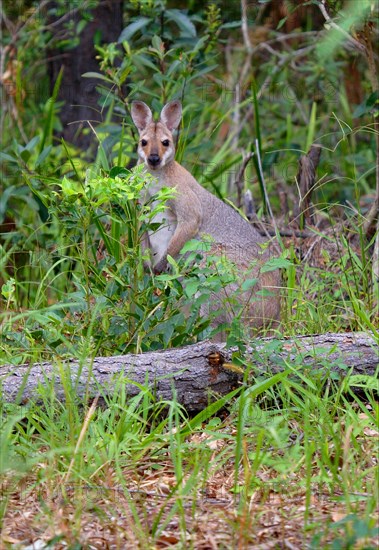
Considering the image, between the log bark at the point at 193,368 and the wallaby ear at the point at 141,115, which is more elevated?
the wallaby ear at the point at 141,115

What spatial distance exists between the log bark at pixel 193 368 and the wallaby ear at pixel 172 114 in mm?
2208

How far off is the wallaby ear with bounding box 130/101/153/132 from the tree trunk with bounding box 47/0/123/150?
1.67 meters

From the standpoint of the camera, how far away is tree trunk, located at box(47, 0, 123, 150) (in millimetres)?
7555

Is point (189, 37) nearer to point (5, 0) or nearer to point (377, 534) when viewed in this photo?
point (5, 0)

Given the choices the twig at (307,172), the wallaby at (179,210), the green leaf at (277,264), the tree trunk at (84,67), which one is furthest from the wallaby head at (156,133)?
the green leaf at (277,264)

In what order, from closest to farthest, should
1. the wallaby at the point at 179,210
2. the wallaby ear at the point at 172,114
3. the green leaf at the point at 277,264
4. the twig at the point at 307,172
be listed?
the green leaf at the point at 277,264, the wallaby at the point at 179,210, the wallaby ear at the point at 172,114, the twig at the point at 307,172

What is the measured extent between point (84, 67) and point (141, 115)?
2.06m

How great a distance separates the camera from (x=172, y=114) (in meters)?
5.83

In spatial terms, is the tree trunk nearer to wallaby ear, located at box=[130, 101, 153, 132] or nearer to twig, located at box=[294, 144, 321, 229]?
wallaby ear, located at box=[130, 101, 153, 132]

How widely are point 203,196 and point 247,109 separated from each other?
334cm

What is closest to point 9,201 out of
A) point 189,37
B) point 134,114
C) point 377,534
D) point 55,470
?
point 134,114

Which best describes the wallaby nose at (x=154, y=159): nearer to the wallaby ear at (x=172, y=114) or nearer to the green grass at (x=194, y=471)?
the wallaby ear at (x=172, y=114)

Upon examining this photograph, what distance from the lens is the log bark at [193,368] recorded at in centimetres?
377

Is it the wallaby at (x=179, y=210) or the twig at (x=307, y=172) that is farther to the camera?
the twig at (x=307, y=172)
